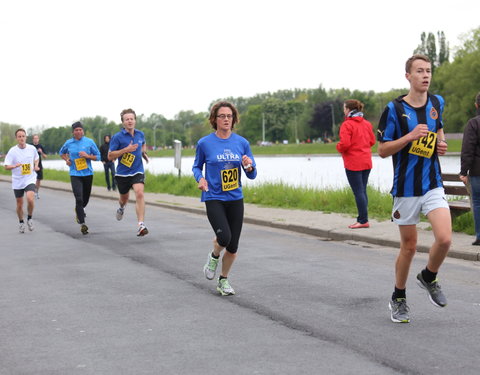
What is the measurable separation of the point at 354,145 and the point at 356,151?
11cm

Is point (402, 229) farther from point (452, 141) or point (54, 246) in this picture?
point (452, 141)

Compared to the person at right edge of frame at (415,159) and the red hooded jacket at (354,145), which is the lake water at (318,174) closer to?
the red hooded jacket at (354,145)

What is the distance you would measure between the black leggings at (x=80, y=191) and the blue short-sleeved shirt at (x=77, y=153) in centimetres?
9

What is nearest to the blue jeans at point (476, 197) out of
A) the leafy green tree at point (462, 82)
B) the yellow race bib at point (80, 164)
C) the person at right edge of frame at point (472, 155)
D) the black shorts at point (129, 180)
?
the person at right edge of frame at point (472, 155)

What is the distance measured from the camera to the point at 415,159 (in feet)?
17.9

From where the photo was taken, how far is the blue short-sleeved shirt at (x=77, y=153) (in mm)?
12844

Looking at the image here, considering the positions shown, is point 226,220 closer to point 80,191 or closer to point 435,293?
point 435,293

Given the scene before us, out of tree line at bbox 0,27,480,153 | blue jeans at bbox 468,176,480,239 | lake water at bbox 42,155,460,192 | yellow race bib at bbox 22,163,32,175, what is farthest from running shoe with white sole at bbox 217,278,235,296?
tree line at bbox 0,27,480,153

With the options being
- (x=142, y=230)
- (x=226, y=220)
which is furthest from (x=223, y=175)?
(x=142, y=230)

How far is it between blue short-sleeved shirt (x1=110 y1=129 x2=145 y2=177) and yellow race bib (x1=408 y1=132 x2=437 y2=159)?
23.6ft

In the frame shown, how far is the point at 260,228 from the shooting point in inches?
512

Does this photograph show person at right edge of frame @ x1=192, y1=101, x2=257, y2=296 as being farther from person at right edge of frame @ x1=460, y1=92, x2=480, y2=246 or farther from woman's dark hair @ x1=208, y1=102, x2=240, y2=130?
person at right edge of frame @ x1=460, y1=92, x2=480, y2=246

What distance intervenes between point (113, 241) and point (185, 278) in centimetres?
369

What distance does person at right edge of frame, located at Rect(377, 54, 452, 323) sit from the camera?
17.7 feet
